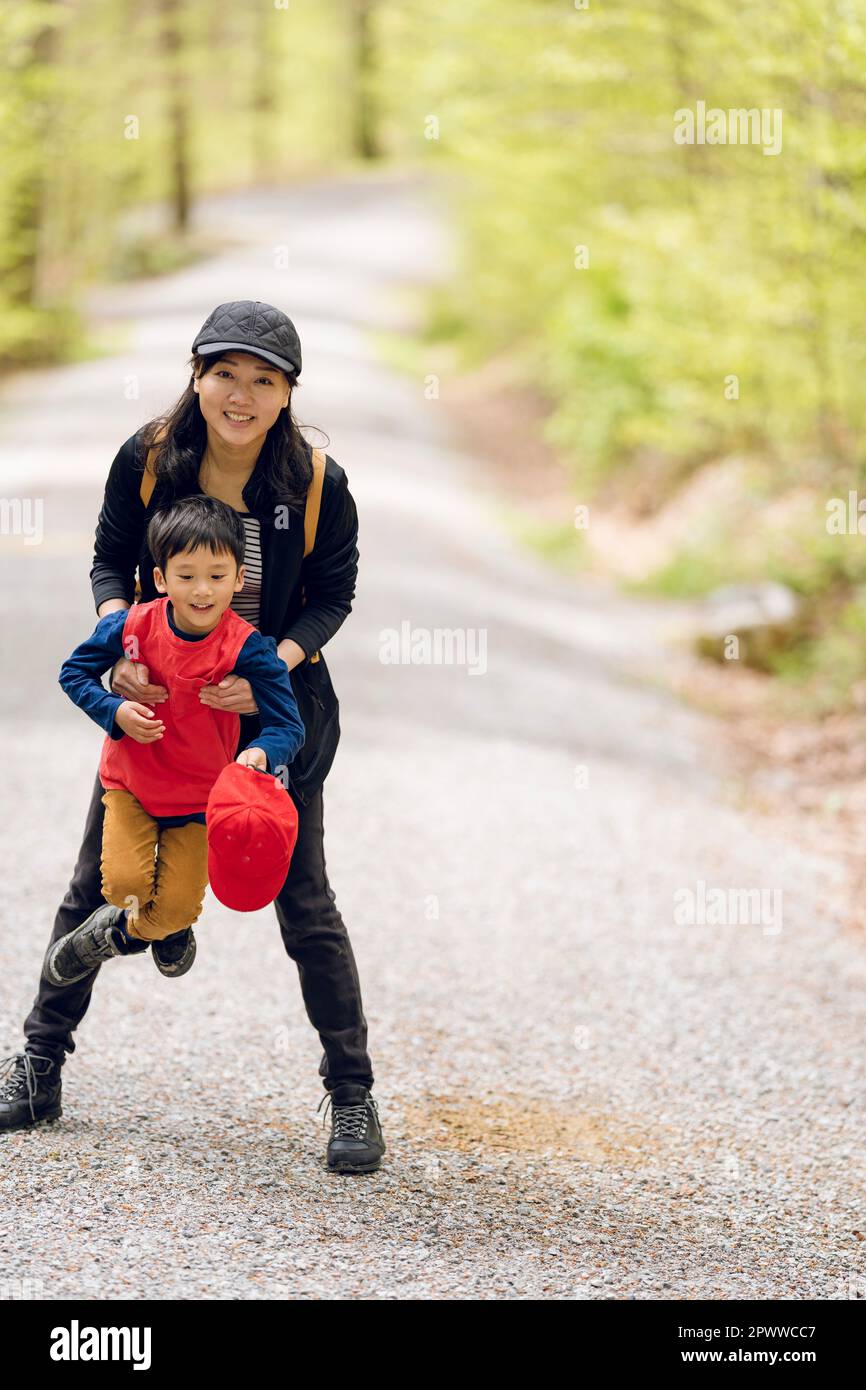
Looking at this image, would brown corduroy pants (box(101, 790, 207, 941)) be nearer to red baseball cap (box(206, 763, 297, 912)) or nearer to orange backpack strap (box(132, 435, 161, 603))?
red baseball cap (box(206, 763, 297, 912))

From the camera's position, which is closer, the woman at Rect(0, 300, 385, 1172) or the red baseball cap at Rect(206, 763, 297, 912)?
the red baseball cap at Rect(206, 763, 297, 912)

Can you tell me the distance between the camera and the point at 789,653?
10797mm

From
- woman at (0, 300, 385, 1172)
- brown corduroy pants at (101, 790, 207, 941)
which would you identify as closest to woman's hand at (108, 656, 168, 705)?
woman at (0, 300, 385, 1172)

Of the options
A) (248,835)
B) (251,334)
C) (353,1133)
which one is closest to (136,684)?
(248,835)

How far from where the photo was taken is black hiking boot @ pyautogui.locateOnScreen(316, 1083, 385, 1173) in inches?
149

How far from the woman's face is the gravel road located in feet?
6.04

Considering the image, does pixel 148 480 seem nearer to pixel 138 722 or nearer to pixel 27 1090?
pixel 138 722

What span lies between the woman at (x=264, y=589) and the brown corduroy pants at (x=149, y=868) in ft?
0.63

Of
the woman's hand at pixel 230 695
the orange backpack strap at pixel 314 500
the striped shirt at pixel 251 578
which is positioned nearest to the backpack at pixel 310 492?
the orange backpack strap at pixel 314 500

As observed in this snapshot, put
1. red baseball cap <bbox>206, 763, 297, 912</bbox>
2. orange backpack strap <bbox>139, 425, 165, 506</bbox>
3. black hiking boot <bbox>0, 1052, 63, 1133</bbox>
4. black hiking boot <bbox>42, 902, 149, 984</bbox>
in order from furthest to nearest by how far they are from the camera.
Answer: black hiking boot <bbox>0, 1052, 63, 1133</bbox> < black hiking boot <bbox>42, 902, 149, 984</bbox> < orange backpack strap <bbox>139, 425, 165, 506</bbox> < red baseball cap <bbox>206, 763, 297, 912</bbox>
